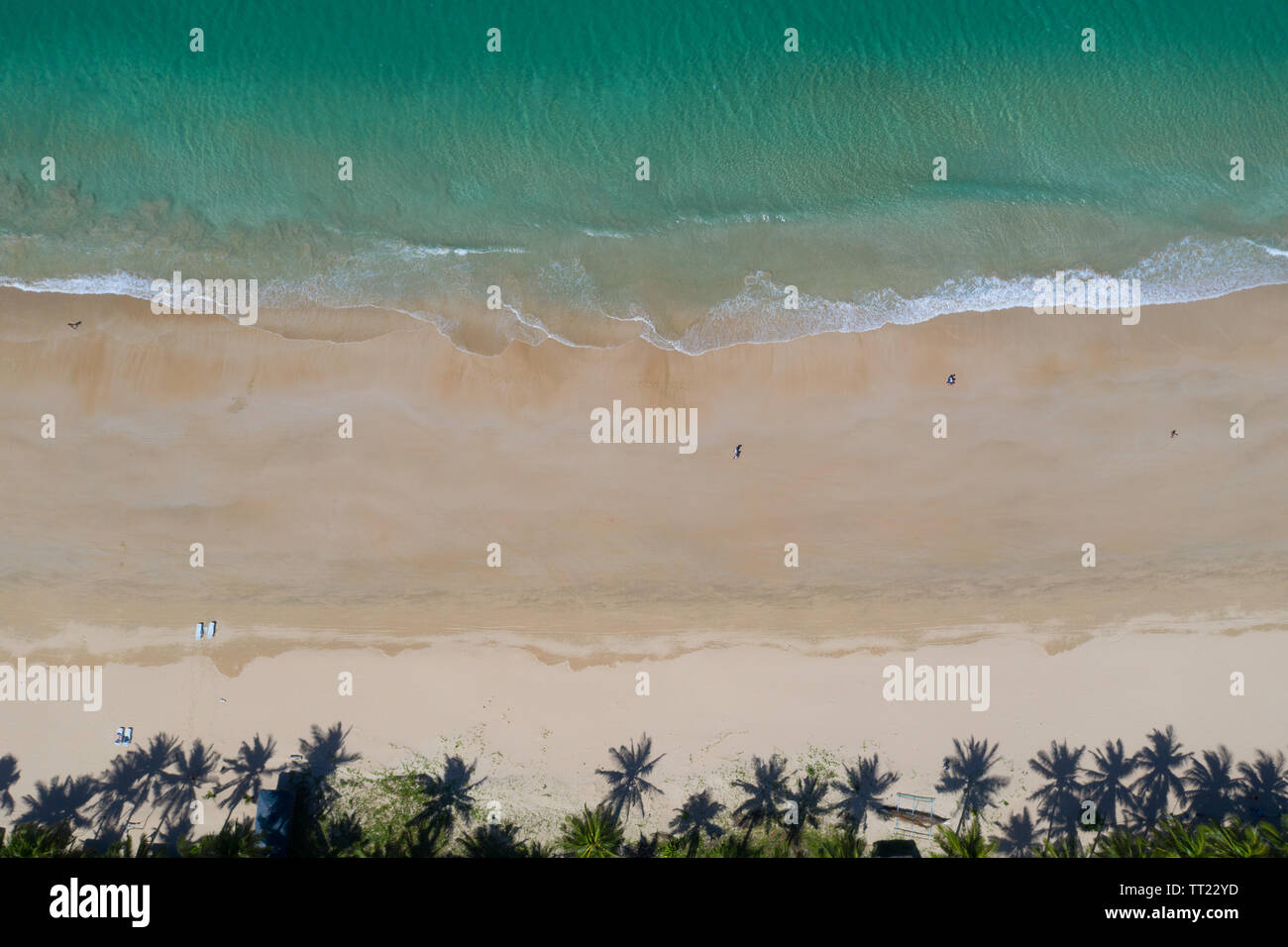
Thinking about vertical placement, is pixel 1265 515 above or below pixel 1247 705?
above

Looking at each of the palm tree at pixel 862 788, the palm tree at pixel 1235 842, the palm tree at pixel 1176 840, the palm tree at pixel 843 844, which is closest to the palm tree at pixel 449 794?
the palm tree at pixel 843 844

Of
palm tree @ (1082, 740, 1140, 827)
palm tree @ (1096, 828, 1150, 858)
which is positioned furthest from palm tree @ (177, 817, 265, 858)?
palm tree @ (1082, 740, 1140, 827)

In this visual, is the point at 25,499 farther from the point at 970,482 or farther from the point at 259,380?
the point at 970,482

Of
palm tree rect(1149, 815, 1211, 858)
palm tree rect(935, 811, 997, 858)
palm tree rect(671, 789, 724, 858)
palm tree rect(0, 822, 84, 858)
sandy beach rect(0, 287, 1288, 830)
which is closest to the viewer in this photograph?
palm tree rect(1149, 815, 1211, 858)

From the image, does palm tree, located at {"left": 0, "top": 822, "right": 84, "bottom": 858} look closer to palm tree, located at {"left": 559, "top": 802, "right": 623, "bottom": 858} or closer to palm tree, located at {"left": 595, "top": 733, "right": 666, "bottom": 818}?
palm tree, located at {"left": 559, "top": 802, "right": 623, "bottom": 858}
